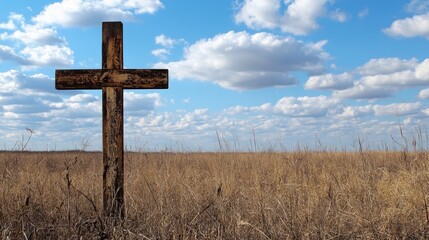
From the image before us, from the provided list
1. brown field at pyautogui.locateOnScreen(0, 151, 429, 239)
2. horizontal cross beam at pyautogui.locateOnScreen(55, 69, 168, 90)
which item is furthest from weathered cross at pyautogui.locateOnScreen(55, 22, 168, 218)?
brown field at pyautogui.locateOnScreen(0, 151, 429, 239)

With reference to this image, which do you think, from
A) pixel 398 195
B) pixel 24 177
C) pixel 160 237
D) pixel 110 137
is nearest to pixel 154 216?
pixel 160 237

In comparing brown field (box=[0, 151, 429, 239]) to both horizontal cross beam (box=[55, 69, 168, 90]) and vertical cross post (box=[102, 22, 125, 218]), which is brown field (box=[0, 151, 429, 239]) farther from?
horizontal cross beam (box=[55, 69, 168, 90])

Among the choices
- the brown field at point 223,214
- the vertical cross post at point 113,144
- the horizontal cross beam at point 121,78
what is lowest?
the brown field at point 223,214

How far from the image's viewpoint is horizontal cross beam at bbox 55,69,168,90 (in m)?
4.66

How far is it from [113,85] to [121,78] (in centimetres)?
12

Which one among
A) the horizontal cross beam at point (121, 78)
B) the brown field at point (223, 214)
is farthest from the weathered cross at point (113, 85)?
the brown field at point (223, 214)

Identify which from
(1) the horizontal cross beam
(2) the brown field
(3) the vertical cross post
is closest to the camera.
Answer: (2) the brown field

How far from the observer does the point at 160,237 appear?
12.2 ft

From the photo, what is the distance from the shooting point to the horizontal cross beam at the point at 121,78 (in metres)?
4.66

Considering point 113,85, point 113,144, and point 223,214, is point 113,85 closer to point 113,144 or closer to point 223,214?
point 113,144

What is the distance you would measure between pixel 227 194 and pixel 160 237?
2568mm

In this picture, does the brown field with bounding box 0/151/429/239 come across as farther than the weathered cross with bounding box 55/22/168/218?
No

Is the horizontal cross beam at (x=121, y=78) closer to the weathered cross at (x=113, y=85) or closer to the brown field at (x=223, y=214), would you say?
the weathered cross at (x=113, y=85)

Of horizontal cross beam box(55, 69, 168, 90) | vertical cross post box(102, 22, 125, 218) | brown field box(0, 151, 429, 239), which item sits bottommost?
brown field box(0, 151, 429, 239)
